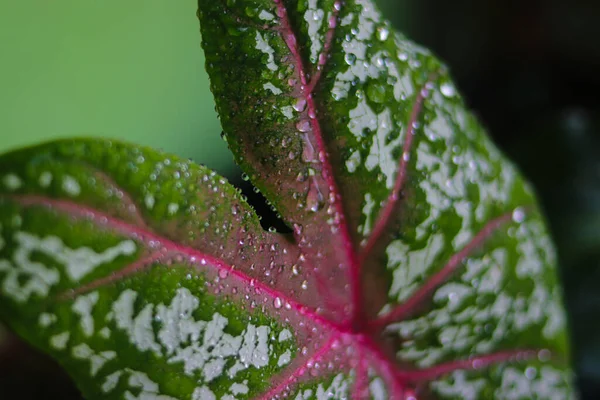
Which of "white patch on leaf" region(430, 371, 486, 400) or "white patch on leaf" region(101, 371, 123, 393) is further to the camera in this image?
"white patch on leaf" region(430, 371, 486, 400)

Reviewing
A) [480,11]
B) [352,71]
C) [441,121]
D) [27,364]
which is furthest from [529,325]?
[480,11]

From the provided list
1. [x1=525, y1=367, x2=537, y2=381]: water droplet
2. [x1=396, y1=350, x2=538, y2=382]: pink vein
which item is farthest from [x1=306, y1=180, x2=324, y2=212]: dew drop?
[x1=525, y1=367, x2=537, y2=381]: water droplet

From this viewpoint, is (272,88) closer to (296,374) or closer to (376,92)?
(376,92)

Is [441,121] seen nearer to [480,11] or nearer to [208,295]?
[208,295]

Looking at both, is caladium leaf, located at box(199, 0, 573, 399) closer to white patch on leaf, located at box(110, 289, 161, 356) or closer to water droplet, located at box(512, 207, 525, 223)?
water droplet, located at box(512, 207, 525, 223)

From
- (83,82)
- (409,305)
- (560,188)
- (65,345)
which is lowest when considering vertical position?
(560,188)

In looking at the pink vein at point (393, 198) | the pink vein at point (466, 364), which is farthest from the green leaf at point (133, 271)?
the pink vein at point (466, 364)

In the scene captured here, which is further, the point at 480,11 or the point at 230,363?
the point at 480,11
